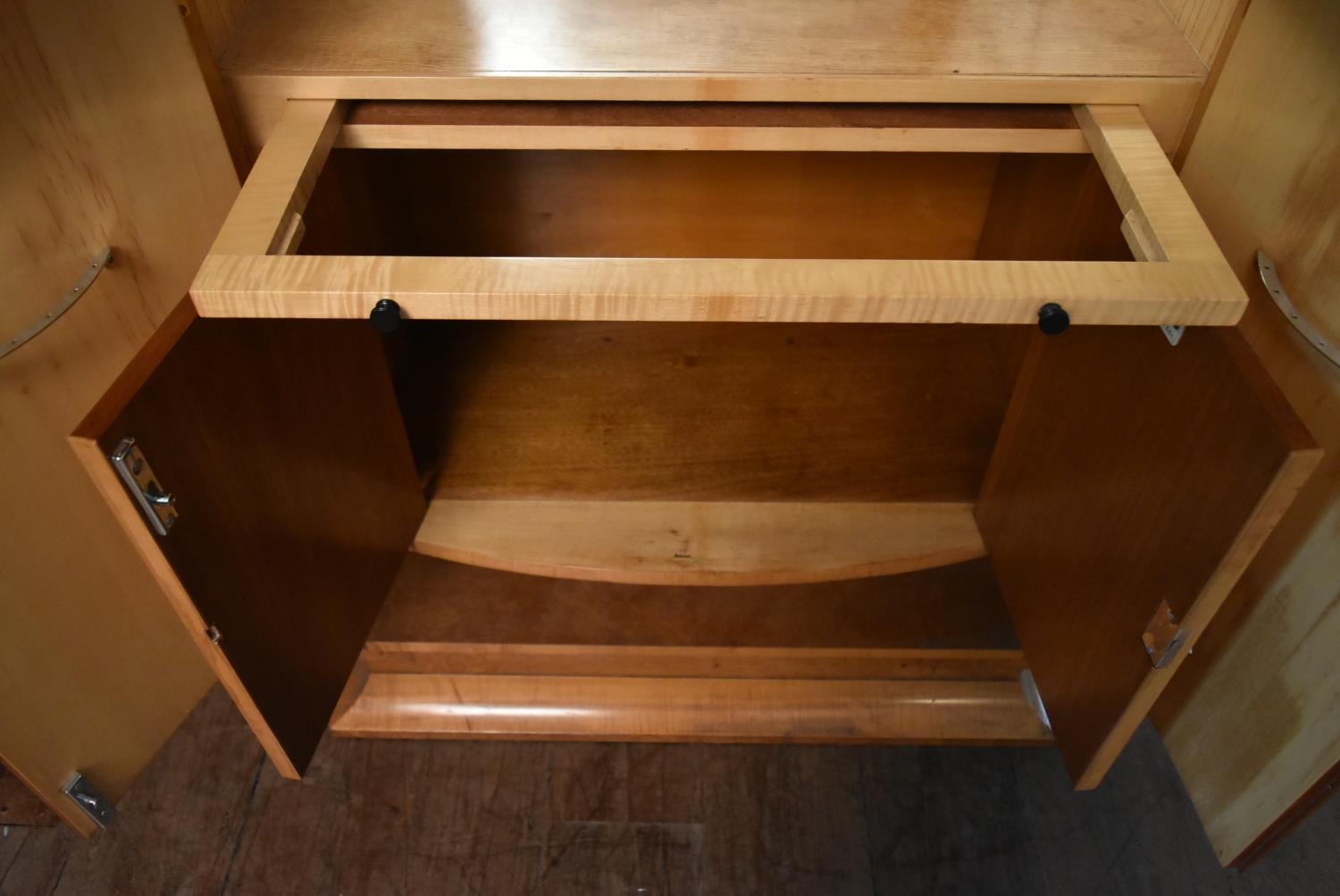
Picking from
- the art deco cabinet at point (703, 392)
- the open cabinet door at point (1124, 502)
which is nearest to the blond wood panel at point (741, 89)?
the art deco cabinet at point (703, 392)

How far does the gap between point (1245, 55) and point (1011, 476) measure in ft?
1.13

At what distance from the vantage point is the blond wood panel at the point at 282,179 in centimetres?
57

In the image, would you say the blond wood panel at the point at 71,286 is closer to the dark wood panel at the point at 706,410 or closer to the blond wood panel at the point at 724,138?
the blond wood panel at the point at 724,138

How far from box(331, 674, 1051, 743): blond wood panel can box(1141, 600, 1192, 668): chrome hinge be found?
34 centimetres

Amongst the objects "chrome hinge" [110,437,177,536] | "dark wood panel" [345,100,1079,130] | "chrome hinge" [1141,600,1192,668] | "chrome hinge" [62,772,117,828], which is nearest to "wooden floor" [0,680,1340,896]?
"chrome hinge" [62,772,117,828]

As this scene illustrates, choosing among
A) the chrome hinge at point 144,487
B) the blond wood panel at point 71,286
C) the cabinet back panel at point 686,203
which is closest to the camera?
the chrome hinge at point 144,487

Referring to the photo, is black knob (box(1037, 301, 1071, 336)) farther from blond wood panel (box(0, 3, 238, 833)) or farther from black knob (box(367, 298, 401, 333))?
blond wood panel (box(0, 3, 238, 833))

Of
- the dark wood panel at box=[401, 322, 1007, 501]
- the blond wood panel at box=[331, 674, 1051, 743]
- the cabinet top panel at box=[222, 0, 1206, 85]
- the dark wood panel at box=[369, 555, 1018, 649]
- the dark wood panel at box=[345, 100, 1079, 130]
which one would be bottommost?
the blond wood panel at box=[331, 674, 1051, 743]

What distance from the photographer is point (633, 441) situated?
0.95 meters

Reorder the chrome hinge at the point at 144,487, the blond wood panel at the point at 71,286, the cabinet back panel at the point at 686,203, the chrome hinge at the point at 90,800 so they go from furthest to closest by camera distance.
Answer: the cabinet back panel at the point at 686,203
the chrome hinge at the point at 90,800
the blond wood panel at the point at 71,286
the chrome hinge at the point at 144,487

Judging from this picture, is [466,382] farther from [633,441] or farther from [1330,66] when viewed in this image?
[1330,66]

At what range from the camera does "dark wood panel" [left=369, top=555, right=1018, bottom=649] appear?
2.93ft

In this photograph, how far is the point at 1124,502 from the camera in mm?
646

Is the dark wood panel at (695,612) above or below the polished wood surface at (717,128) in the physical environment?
below
